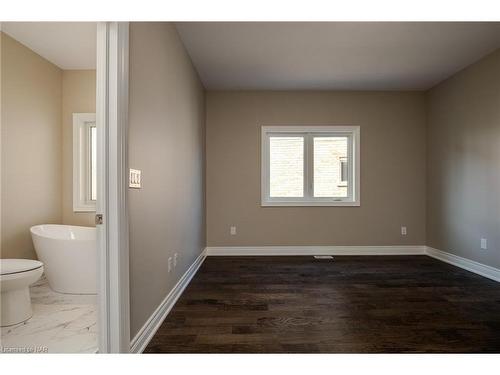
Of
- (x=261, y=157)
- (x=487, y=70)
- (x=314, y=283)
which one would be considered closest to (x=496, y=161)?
(x=487, y=70)

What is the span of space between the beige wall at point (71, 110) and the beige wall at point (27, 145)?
0.06 meters

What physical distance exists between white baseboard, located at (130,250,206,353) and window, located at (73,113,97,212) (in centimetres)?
165

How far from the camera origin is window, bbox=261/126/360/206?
185 inches

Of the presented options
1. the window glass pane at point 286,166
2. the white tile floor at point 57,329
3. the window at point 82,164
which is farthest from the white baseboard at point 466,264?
the window at point 82,164

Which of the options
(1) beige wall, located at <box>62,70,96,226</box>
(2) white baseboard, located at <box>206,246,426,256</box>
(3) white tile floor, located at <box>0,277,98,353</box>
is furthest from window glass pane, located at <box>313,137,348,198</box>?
(3) white tile floor, located at <box>0,277,98,353</box>

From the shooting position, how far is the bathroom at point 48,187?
2.19 m

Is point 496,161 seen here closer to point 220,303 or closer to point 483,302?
point 483,302

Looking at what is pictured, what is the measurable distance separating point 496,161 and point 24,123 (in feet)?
17.1

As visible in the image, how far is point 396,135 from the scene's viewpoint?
464 centimetres

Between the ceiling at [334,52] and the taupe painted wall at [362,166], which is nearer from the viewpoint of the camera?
the ceiling at [334,52]

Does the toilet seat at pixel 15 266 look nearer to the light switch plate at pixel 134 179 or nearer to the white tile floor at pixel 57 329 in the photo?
the white tile floor at pixel 57 329

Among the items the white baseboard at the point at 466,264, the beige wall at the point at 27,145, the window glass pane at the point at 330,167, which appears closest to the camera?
the beige wall at the point at 27,145

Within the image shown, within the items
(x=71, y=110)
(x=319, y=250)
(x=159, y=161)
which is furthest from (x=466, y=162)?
(x=71, y=110)
